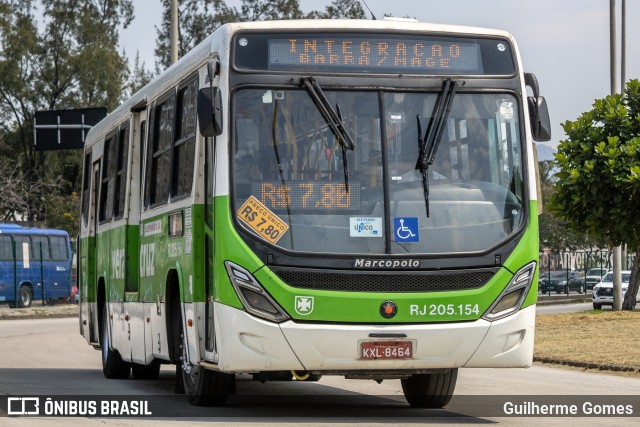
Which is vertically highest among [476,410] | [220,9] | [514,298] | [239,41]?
[220,9]

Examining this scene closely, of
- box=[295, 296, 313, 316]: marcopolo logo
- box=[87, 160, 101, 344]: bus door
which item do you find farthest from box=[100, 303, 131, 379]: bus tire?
box=[295, 296, 313, 316]: marcopolo logo

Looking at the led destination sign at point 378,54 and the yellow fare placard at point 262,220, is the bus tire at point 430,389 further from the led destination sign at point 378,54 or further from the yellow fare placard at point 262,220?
the led destination sign at point 378,54

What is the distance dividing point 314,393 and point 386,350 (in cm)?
415

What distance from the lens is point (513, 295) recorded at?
39.9 ft

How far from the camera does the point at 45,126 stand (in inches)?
1609

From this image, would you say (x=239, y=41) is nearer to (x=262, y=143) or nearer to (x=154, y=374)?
(x=262, y=143)

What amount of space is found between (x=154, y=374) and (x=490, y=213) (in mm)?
7429

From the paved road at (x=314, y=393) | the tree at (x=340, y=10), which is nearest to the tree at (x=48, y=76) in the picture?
the tree at (x=340, y=10)

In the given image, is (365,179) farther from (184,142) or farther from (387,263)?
(184,142)

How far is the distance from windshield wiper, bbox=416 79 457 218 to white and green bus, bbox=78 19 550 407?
12 mm

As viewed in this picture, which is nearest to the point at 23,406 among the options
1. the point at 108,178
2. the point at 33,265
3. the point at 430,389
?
the point at 430,389

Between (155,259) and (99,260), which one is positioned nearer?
(155,259)

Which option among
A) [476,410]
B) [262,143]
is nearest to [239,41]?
[262,143]

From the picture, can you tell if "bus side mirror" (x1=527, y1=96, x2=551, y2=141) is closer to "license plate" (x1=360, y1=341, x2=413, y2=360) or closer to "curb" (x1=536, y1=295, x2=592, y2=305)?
"license plate" (x1=360, y1=341, x2=413, y2=360)
